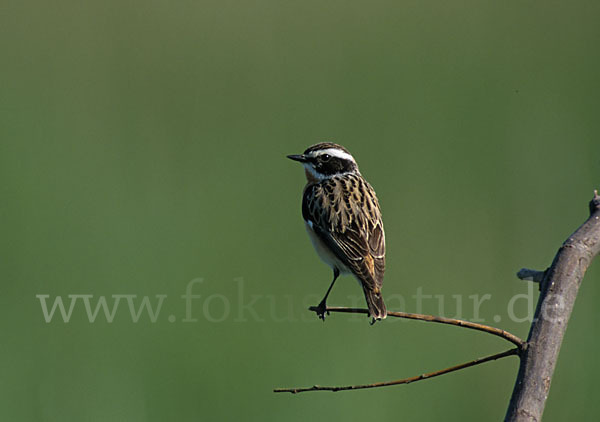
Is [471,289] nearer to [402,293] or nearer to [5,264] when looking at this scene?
[402,293]

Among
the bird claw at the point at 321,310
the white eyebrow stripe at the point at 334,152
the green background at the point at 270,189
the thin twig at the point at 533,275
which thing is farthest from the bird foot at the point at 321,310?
the green background at the point at 270,189

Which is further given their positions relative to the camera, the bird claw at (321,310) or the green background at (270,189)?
the green background at (270,189)

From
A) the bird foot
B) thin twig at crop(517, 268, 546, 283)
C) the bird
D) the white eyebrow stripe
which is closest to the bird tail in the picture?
the bird

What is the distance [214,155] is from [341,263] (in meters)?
3.32

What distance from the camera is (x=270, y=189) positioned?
20.6 feet

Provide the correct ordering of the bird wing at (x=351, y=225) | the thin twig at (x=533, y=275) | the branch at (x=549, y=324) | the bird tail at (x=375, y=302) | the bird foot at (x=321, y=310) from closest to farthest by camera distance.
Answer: the branch at (x=549, y=324) < the thin twig at (x=533, y=275) < the bird foot at (x=321, y=310) < the bird tail at (x=375, y=302) < the bird wing at (x=351, y=225)

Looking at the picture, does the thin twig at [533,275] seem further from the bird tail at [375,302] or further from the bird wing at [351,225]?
the bird wing at [351,225]

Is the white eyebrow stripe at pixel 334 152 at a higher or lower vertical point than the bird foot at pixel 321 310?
higher

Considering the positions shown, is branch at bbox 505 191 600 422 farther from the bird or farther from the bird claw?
the bird

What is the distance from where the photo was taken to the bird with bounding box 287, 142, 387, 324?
11.9ft

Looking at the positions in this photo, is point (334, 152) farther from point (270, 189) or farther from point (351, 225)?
point (270, 189)

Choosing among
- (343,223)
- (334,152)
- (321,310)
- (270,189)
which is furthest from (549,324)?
(270,189)

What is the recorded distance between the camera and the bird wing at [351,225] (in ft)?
11.9

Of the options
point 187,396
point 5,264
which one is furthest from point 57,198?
point 187,396
